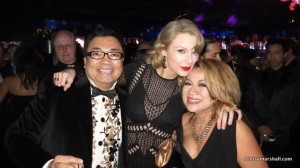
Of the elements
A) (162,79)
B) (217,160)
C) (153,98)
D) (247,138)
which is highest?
(162,79)

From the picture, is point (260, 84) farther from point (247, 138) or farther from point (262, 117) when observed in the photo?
point (247, 138)

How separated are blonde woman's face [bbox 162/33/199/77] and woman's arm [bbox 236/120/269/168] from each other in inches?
30.7

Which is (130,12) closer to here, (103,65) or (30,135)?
(103,65)

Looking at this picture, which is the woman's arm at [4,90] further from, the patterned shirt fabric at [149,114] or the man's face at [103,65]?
the man's face at [103,65]

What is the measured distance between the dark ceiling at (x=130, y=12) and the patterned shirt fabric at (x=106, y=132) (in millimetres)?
12848

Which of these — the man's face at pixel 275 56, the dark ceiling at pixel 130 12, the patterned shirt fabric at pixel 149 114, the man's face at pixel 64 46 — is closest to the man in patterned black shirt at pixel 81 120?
the patterned shirt fabric at pixel 149 114

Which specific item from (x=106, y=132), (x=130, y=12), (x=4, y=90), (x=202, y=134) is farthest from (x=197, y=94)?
(x=130, y=12)

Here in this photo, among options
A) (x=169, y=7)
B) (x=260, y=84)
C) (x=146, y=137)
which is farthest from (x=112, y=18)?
(x=146, y=137)

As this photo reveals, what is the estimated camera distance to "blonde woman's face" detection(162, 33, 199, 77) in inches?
104

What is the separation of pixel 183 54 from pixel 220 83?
542mm

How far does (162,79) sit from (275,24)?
64.8ft

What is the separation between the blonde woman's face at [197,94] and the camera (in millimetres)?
2436

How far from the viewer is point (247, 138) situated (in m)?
2.18

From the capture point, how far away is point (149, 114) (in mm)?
2955
